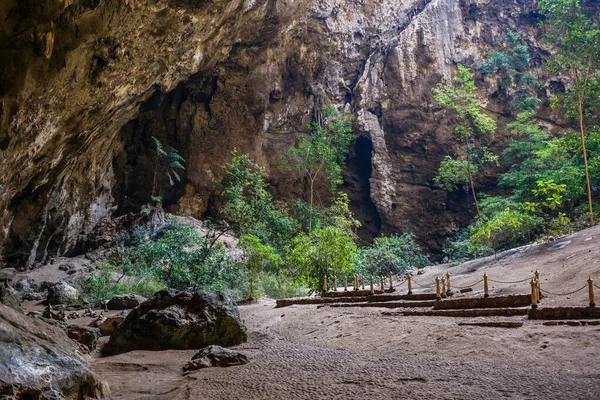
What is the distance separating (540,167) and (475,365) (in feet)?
66.4

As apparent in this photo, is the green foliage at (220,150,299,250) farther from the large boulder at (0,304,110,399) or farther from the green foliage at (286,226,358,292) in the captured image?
the large boulder at (0,304,110,399)

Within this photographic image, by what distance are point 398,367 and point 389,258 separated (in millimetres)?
17961

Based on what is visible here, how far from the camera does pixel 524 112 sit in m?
24.5

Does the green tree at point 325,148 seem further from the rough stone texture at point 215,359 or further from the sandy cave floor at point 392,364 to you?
the rough stone texture at point 215,359

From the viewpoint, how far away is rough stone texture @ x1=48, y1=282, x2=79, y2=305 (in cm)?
1227

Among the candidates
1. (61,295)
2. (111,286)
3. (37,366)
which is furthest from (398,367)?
(111,286)

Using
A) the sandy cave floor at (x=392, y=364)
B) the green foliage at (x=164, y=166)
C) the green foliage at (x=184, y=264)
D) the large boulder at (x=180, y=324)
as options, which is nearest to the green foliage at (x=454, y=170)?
the green foliage at (x=164, y=166)

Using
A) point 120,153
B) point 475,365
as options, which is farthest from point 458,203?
point 475,365

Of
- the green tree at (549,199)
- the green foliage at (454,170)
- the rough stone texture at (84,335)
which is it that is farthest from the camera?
the green foliage at (454,170)

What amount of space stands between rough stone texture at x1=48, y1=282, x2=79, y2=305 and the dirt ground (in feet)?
25.5

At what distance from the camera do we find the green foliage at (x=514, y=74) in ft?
87.7

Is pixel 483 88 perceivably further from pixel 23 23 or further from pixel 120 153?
pixel 23 23

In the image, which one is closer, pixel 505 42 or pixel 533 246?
pixel 533 246

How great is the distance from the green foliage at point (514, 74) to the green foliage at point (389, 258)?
39.6 ft
